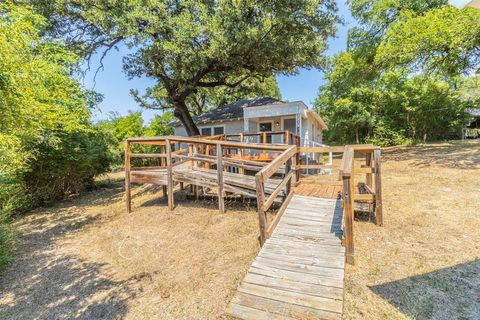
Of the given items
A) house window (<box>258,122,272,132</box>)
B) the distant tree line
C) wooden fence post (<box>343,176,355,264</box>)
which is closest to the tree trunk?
house window (<box>258,122,272,132</box>)

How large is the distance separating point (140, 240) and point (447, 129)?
25057mm

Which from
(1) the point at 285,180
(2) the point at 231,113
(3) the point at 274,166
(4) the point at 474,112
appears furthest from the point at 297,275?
(4) the point at 474,112

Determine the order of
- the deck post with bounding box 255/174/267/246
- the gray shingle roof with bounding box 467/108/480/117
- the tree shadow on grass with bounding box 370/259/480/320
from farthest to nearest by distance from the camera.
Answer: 1. the gray shingle roof with bounding box 467/108/480/117
2. the deck post with bounding box 255/174/267/246
3. the tree shadow on grass with bounding box 370/259/480/320

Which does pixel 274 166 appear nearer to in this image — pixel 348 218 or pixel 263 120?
pixel 348 218

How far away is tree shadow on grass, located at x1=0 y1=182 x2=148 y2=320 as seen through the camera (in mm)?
3109

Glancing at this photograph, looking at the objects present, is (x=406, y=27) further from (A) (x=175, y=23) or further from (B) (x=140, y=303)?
(B) (x=140, y=303)

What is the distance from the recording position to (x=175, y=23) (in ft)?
27.7

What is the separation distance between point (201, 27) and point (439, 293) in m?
8.84

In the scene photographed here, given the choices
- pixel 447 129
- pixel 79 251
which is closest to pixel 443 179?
pixel 79 251

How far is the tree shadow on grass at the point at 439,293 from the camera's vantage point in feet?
8.27

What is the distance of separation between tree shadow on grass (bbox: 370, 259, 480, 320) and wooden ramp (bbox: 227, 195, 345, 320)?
0.60m

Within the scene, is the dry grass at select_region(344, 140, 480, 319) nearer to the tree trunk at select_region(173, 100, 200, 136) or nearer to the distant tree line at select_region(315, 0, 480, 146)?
the distant tree line at select_region(315, 0, 480, 146)

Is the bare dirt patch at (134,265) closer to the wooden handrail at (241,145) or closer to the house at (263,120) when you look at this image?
the wooden handrail at (241,145)

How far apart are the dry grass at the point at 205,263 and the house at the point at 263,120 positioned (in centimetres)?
577
